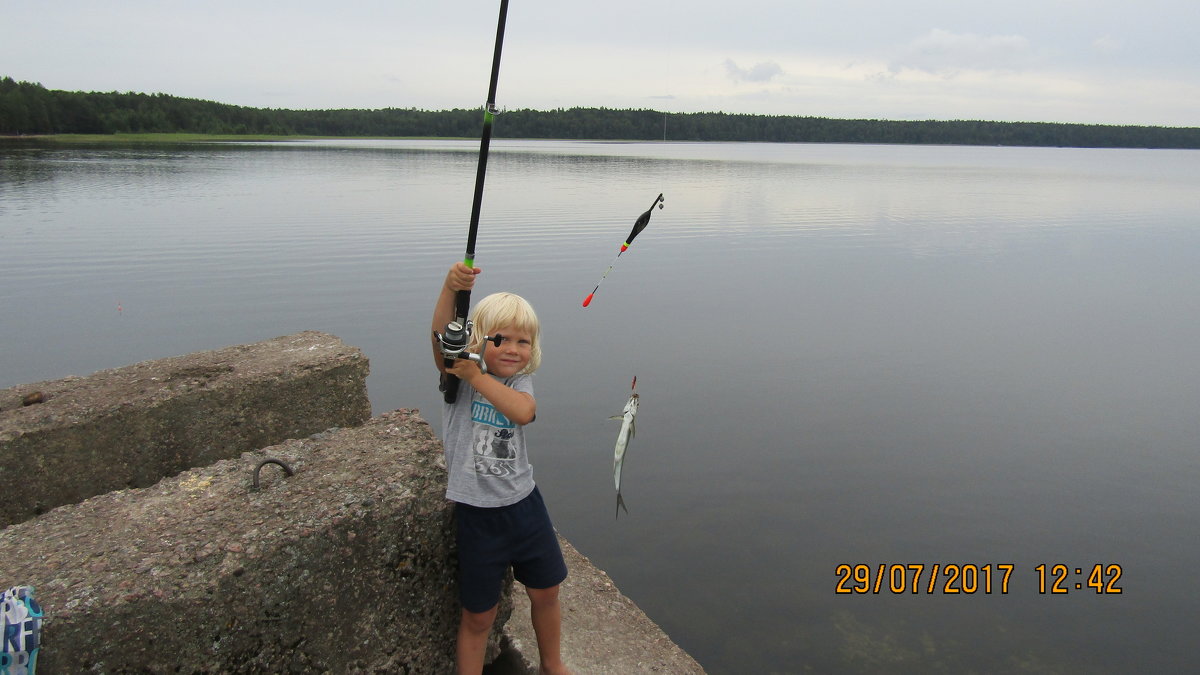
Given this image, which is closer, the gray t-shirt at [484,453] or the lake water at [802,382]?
the gray t-shirt at [484,453]

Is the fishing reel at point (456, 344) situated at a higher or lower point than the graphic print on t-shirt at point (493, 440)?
higher

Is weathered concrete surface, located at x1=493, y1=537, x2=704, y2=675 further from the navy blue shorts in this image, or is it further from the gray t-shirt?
the gray t-shirt

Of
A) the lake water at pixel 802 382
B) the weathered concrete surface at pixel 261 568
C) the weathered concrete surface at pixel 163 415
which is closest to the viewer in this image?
the weathered concrete surface at pixel 261 568

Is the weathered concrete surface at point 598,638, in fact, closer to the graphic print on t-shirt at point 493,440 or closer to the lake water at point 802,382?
the lake water at point 802,382

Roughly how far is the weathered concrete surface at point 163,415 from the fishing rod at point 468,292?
130 cm

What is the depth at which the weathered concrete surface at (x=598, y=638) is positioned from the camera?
3246 mm

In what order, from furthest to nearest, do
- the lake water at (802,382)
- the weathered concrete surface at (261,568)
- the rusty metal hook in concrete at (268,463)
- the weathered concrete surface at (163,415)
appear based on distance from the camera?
the lake water at (802,382) → the weathered concrete surface at (163,415) → the rusty metal hook in concrete at (268,463) → the weathered concrete surface at (261,568)

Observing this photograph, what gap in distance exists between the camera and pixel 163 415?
346cm

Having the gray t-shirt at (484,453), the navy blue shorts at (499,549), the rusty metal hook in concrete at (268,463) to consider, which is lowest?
the navy blue shorts at (499,549)

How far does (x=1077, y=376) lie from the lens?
326 inches

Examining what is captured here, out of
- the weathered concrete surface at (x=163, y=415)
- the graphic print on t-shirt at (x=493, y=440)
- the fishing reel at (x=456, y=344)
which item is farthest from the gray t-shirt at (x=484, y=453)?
the weathered concrete surface at (x=163, y=415)

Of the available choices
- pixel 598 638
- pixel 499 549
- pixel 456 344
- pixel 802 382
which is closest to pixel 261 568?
pixel 499 549

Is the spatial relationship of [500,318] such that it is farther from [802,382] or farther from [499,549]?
[802,382]

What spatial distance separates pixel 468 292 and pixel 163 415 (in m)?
1.77
